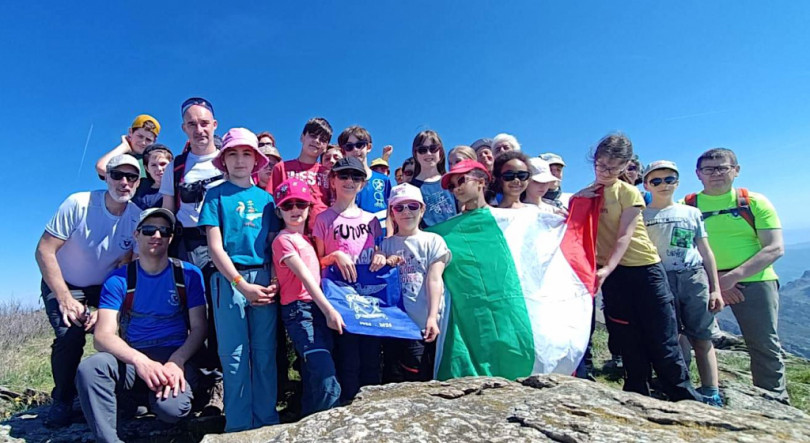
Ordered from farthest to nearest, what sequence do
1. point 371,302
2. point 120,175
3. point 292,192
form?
point 120,175 < point 292,192 < point 371,302

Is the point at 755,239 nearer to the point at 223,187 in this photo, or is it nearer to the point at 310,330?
the point at 310,330

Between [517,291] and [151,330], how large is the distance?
14.3ft

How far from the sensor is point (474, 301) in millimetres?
4965

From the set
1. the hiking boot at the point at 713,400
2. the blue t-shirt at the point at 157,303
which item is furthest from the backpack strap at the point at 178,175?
the hiking boot at the point at 713,400

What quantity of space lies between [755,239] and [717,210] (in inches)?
26.5

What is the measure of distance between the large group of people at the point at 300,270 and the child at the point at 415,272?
0.7 inches

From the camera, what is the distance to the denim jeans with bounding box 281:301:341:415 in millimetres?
4219

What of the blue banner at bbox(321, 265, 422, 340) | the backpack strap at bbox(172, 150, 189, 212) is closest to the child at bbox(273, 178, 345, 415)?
the blue banner at bbox(321, 265, 422, 340)

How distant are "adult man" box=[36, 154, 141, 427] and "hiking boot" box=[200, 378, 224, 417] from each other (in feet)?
Result: 5.36

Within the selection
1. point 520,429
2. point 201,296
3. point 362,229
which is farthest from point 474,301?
point 201,296

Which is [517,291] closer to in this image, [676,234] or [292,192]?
[676,234]

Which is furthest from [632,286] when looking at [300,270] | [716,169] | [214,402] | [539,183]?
[214,402]

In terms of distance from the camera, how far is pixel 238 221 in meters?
4.78

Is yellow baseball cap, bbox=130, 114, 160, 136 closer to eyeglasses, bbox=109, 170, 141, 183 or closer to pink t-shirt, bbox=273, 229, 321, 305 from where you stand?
eyeglasses, bbox=109, 170, 141, 183
